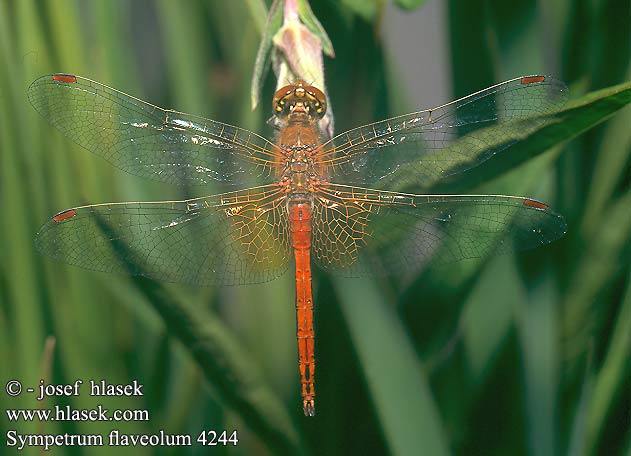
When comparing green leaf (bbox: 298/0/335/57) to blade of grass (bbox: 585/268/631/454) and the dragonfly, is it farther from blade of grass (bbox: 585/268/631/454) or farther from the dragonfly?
blade of grass (bbox: 585/268/631/454)

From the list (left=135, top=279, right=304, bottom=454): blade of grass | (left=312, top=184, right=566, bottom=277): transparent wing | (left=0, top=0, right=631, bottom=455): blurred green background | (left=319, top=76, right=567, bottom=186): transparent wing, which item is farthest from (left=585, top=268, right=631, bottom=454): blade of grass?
(left=135, top=279, right=304, bottom=454): blade of grass

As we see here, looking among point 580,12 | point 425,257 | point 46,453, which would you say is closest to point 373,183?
point 425,257

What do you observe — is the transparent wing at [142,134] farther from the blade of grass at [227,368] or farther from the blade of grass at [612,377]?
the blade of grass at [612,377]

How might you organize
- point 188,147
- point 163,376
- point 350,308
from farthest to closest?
1. point 163,376
2. point 188,147
3. point 350,308

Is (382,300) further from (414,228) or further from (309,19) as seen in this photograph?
(309,19)

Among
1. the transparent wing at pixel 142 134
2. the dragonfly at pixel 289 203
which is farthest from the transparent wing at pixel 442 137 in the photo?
the transparent wing at pixel 142 134

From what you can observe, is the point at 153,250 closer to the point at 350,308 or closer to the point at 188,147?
the point at 188,147
